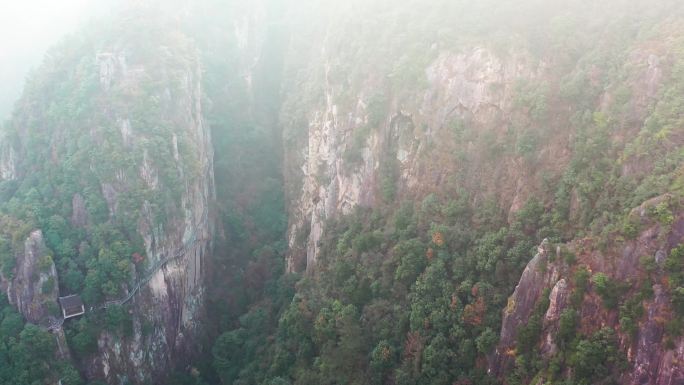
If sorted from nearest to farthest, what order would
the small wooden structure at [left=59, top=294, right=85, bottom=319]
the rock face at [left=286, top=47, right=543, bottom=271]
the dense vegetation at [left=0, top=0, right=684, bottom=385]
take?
the dense vegetation at [left=0, top=0, right=684, bottom=385] → the rock face at [left=286, top=47, right=543, bottom=271] → the small wooden structure at [left=59, top=294, right=85, bottom=319]

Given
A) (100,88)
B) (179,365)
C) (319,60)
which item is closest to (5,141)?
(100,88)

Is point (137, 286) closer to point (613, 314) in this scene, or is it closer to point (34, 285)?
point (34, 285)

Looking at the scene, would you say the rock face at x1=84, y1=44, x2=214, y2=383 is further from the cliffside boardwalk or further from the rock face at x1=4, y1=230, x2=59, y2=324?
the rock face at x1=4, y1=230, x2=59, y2=324

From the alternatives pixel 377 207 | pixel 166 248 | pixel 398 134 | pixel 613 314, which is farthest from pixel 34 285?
pixel 613 314

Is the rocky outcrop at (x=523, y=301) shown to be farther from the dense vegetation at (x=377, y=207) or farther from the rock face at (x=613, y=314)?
the dense vegetation at (x=377, y=207)

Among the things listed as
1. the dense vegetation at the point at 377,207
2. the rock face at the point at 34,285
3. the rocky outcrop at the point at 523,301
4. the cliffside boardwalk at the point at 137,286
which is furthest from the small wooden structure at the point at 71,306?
the rocky outcrop at the point at 523,301

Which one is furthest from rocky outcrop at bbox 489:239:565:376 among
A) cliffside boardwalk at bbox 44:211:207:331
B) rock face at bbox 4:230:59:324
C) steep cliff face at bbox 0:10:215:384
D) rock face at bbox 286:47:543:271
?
rock face at bbox 4:230:59:324

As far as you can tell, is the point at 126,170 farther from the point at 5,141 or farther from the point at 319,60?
the point at 319,60
